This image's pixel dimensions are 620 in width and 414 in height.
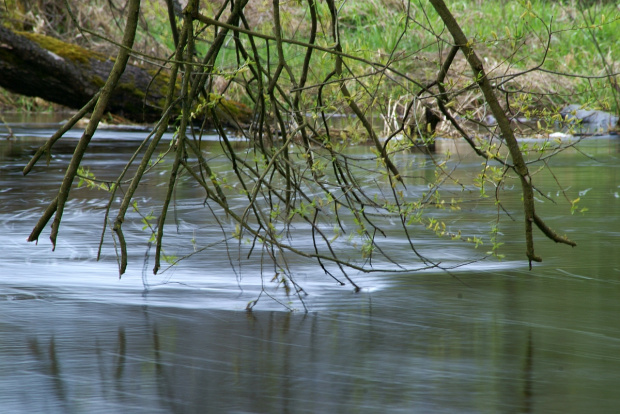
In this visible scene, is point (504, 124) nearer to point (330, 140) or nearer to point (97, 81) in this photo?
point (330, 140)

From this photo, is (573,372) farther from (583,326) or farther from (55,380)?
(55,380)

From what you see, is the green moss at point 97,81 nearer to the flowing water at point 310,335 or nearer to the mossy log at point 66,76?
the mossy log at point 66,76

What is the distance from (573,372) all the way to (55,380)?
4.51 ft

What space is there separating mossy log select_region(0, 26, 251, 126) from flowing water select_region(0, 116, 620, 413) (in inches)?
287

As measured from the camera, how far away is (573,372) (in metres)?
2.58

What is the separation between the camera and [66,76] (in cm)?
1172

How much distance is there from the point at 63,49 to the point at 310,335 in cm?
984

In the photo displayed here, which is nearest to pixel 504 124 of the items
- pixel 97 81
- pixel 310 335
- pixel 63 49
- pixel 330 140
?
pixel 330 140

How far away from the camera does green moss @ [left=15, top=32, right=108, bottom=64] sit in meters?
11.8

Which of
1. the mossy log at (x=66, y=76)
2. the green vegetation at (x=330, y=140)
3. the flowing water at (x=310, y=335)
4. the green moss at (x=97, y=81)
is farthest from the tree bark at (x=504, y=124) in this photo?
the green moss at (x=97, y=81)

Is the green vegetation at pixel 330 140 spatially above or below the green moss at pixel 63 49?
below

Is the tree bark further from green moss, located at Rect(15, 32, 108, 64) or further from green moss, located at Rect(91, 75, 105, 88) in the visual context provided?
green moss, located at Rect(15, 32, 108, 64)

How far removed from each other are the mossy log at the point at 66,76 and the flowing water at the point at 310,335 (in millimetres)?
7290

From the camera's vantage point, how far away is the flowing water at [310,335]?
93.2 inches
